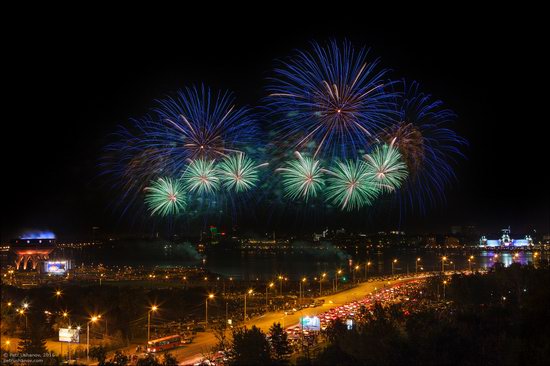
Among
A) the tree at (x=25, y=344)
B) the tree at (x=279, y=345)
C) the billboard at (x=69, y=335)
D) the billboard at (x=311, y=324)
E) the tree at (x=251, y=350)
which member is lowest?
the billboard at (x=311, y=324)

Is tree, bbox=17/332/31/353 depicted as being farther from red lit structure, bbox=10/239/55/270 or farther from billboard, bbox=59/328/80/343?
red lit structure, bbox=10/239/55/270

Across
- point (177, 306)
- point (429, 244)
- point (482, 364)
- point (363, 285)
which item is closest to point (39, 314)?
point (177, 306)

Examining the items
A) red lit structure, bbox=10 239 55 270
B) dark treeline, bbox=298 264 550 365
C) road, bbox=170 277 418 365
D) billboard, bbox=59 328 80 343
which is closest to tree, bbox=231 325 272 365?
dark treeline, bbox=298 264 550 365

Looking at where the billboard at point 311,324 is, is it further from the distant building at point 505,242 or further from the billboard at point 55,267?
the distant building at point 505,242

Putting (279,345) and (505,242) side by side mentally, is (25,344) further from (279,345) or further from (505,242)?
(505,242)

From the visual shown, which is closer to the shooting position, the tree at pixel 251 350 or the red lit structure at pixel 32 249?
the tree at pixel 251 350

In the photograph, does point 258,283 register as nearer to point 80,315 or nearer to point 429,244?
point 80,315

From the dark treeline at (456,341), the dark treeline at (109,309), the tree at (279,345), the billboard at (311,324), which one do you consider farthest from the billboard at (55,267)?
the tree at (279,345)

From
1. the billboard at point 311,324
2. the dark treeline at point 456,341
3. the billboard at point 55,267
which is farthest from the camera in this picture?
the billboard at point 55,267
